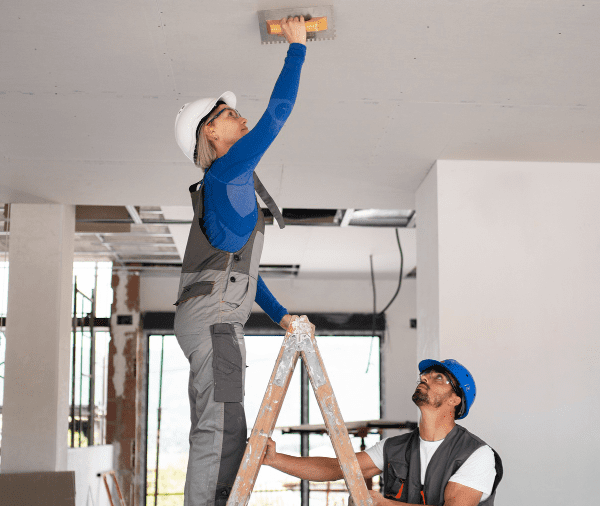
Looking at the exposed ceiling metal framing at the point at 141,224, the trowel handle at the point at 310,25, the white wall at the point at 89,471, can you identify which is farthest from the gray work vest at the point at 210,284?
the white wall at the point at 89,471

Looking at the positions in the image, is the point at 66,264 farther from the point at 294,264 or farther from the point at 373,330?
the point at 373,330

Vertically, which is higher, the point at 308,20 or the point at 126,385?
the point at 308,20

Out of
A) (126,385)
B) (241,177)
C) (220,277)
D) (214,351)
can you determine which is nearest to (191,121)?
(241,177)

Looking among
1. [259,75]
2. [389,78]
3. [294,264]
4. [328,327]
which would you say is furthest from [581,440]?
[328,327]

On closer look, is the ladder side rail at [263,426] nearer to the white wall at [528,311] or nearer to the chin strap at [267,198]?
the chin strap at [267,198]

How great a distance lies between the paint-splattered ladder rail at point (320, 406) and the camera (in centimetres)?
177

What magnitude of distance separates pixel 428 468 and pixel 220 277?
1043mm

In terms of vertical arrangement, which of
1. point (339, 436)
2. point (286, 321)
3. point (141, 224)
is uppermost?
point (141, 224)

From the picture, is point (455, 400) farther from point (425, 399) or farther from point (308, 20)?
point (308, 20)

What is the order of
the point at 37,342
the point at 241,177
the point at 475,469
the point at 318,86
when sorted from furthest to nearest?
the point at 37,342, the point at 318,86, the point at 475,469, the point at 241,177

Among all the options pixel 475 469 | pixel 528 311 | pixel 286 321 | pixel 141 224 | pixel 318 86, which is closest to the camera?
pixel 286 321

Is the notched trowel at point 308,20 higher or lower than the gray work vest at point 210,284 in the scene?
higher

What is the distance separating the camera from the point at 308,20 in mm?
2365

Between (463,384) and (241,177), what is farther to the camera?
(463,384)
